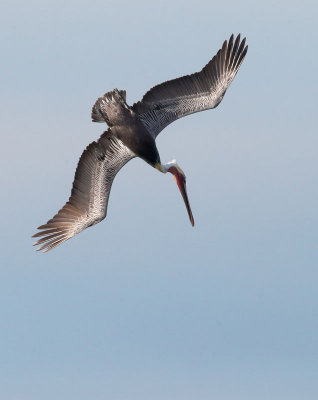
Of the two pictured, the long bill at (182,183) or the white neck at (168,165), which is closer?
the white neck at (168,165)

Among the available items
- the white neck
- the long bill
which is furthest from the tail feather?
the long bill

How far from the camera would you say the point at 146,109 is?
24.0 metres

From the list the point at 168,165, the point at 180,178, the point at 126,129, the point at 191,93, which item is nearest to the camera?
the point at 126,129

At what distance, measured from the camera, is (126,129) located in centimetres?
2314

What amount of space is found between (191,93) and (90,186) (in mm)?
3578

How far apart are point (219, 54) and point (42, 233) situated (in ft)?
21.4

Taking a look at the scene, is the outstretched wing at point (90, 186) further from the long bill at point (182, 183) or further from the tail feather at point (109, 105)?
the long bill at point (182, 183)

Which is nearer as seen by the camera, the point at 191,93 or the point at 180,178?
the point at 191,93

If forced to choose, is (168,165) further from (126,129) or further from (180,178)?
(126,129)

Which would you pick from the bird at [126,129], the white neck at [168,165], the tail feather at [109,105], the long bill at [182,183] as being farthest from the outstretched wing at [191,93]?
the long bill at [182,183]

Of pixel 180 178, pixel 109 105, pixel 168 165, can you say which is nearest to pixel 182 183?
pixel 180 178

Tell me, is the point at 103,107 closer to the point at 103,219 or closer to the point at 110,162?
the point at 110,162

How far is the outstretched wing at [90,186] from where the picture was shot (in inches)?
922

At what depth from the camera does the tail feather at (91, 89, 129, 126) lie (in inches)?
920
